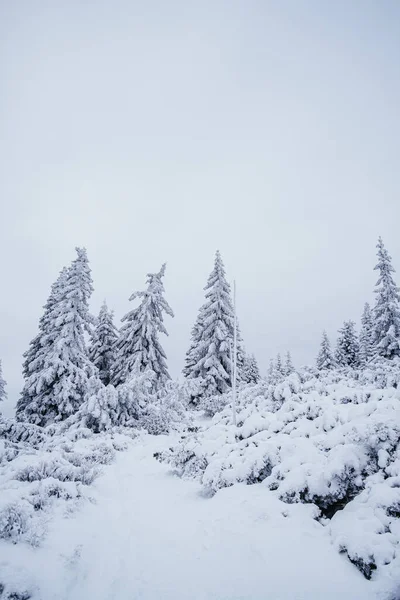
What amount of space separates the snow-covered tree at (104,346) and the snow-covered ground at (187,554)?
2026cm

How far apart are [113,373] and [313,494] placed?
2034cm

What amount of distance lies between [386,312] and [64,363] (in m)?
25.0

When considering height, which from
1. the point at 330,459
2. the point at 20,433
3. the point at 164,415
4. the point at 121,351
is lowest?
the point at 20,433

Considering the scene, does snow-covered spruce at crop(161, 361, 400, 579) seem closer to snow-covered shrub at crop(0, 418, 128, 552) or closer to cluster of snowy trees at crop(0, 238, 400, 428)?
snow-covered shrub at crop(0, 418, 128, 552)

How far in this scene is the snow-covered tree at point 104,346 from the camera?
1037 inches

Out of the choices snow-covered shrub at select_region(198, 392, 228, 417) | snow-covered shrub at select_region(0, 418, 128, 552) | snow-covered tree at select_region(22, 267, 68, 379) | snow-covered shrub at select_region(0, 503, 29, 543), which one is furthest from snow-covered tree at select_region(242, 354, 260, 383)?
snow-covered shrub at select_region(0, 503, 29, 543)

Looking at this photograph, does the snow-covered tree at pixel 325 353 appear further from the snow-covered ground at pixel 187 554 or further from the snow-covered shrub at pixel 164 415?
the snow-covered ground at pixel 187 554

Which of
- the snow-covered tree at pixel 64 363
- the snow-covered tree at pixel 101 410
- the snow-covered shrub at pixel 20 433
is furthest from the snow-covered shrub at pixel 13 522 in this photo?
the snow-covered tree at pixel 64 363

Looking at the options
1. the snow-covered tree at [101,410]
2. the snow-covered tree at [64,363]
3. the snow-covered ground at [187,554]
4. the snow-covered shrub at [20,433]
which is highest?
the snow-covered tree at [64,363]

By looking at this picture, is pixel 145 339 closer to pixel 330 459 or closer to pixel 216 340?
pixel 216 340

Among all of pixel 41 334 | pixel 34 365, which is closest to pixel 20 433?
pixel 34 365

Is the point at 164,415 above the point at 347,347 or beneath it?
beneath

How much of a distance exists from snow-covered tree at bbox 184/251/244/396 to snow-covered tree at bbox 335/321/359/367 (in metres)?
22.8

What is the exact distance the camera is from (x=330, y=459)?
594 centimetres
